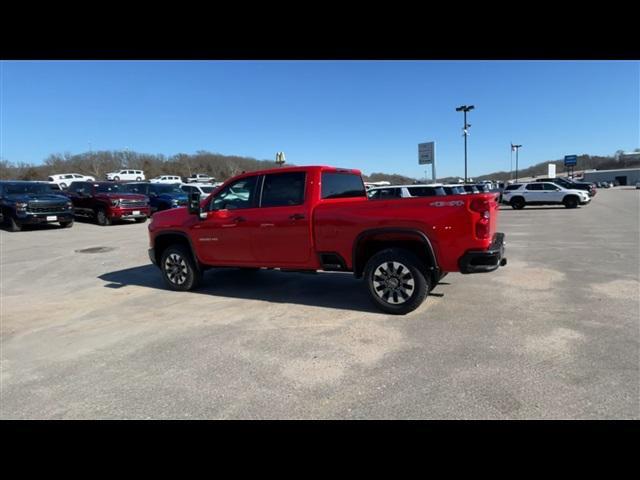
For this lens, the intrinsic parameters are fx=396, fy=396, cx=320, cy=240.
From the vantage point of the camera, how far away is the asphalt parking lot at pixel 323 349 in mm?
3065

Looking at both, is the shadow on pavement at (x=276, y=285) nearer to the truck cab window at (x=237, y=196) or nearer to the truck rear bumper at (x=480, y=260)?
the truck rear bumper at (x=480, y=260)

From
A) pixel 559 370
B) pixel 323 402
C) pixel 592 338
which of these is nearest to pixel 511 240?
pixel 592 338

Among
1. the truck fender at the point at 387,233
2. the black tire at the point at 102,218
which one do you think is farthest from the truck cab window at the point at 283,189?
the black tire at the point at 102,218

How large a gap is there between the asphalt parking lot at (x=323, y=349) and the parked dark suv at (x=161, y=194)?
14.6 meters

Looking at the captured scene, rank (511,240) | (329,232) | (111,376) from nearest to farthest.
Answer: (111,376) < (329,232) < (511,240)

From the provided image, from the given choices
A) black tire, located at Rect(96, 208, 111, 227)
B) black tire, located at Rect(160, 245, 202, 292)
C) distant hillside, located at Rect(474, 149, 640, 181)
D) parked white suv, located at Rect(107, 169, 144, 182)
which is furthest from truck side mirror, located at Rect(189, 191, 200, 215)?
distant hillside, located at Rect(474, 149, 640, 181)

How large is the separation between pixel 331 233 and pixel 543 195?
24.8 meters

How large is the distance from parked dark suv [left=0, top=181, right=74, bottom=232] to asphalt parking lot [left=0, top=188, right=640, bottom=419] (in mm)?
10050

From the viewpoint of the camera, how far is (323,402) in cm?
310

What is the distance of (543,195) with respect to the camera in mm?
25469

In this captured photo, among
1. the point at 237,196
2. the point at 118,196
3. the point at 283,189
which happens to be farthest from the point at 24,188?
the point at 283,189
